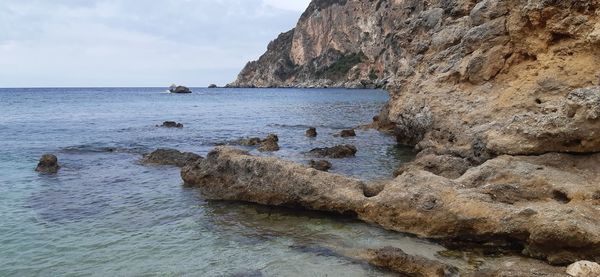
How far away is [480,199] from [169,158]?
14.2 m

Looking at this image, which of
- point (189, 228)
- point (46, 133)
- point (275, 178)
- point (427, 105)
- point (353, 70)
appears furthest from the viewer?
point (353, 70)

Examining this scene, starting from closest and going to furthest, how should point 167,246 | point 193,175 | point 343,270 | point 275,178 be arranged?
1. point 343,270
2. point 167,246
3. point 275,178
4. point 193,175

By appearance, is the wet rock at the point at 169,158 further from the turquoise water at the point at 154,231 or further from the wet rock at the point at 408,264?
the wet rock at the point at 408,264

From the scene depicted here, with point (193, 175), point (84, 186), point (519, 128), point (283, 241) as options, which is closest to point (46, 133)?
point (84, 186)

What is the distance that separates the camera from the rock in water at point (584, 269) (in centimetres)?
810

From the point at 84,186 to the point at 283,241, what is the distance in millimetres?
9449

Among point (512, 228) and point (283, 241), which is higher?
point (512, 228)

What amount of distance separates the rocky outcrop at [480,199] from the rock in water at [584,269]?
2.13ft

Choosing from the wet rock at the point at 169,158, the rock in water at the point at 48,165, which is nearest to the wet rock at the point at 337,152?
the wet rock at the point at 169,158

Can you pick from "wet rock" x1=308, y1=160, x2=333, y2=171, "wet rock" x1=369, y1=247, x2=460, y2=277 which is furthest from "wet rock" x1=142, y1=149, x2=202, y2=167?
"wet rock" x1=369, y1=247, x2=460, y2=277

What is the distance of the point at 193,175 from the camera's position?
16.4 m

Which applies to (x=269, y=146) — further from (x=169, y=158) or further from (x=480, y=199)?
(x=480, y=199)

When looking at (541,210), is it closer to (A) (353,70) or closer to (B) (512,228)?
(B) (512,228)

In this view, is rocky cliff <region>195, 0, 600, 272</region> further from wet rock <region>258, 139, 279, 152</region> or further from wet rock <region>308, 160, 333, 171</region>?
wet rock <region>258, 139, 279, 152</region>
